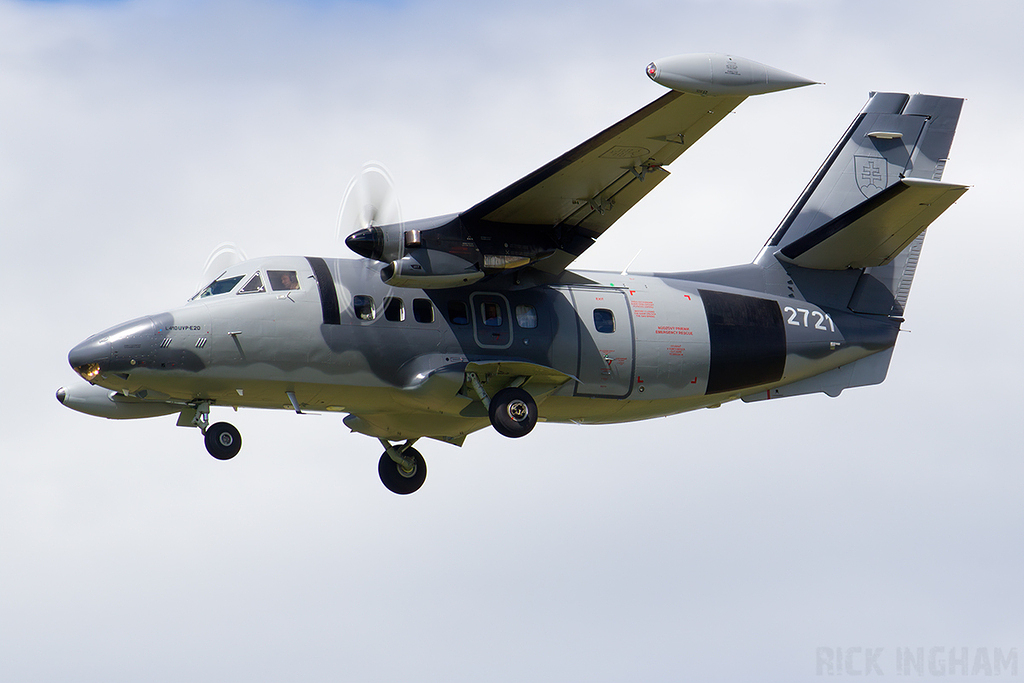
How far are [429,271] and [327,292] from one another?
4.72 feet

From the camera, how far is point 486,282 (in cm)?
1939

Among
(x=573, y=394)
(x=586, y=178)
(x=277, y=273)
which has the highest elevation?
(x=586, y=178)

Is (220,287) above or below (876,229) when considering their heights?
below

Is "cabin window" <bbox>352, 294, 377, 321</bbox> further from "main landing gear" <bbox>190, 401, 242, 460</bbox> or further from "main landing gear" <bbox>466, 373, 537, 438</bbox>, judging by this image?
"main landing gear" <bbox>190, 401, 242, 460</bbox>

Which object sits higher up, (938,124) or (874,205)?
(938,124)

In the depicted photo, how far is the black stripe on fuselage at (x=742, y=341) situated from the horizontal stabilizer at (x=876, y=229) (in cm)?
120

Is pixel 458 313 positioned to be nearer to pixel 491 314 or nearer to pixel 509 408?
pixel 491 314

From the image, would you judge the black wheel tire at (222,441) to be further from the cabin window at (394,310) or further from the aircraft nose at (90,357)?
the cabin window at (394,310)

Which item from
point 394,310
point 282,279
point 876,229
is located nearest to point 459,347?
point 394,310

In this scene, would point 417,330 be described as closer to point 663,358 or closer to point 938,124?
point 663,358

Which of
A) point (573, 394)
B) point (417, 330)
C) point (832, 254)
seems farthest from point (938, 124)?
point (417, 330)

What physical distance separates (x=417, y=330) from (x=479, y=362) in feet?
3.14

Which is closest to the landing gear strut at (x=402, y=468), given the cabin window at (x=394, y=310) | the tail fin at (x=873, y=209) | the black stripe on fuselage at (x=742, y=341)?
the cabin window at (x=394, y=310)

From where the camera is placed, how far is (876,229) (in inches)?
830
